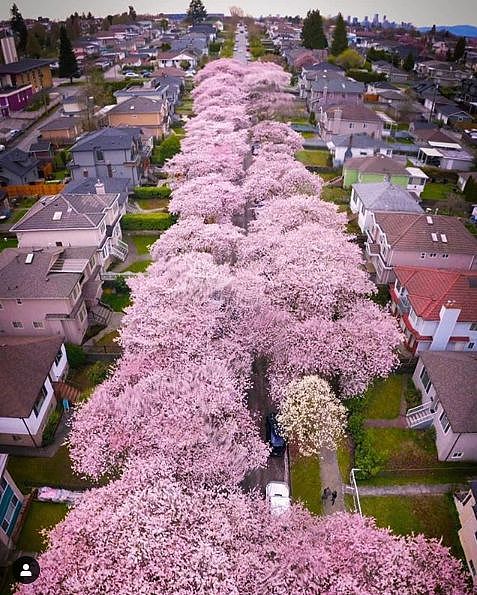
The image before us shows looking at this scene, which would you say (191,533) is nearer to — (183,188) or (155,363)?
(155,363)

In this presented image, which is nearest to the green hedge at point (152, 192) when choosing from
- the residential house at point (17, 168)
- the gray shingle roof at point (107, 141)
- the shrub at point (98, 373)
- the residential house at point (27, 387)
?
the gray shingle roof at point (107, 141)

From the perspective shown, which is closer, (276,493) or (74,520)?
(74,520)

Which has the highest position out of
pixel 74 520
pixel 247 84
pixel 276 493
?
pixel 247 84

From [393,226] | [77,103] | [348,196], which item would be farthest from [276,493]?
[77,103]

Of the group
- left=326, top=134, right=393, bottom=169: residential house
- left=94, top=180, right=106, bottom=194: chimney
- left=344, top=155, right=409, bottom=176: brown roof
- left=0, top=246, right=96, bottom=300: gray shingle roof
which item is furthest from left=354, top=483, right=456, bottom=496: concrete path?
left=326, top=134, right=393, bottom=169: residential house

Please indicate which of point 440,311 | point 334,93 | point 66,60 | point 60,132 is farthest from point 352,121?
point 66,60

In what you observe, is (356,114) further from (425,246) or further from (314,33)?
(314,33)
